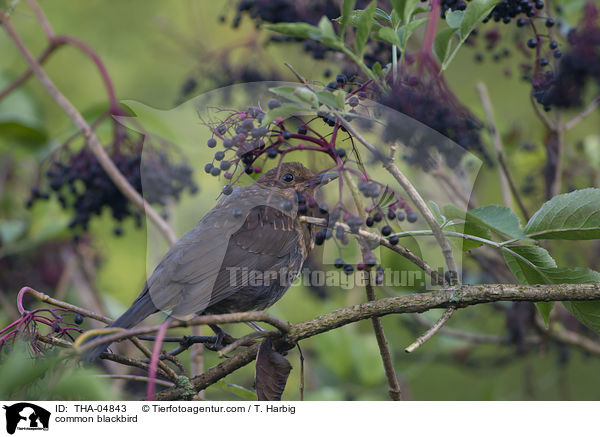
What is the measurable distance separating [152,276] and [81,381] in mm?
775

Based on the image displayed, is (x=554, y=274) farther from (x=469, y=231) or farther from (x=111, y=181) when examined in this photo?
(x=111, y=181)

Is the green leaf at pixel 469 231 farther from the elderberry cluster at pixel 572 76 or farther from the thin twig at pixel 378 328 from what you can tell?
the elderberry cluster at pixel 572 76

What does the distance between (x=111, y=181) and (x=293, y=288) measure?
132 cm

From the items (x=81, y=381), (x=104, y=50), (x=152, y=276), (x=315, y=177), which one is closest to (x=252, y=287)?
(x=152, y=276)

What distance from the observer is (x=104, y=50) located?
4.19m

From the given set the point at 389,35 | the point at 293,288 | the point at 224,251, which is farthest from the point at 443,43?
the point at 293,288

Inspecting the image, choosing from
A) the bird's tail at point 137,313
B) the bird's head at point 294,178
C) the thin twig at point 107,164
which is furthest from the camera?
the thin twig at point 107,164

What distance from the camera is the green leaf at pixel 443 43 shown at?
1.47m

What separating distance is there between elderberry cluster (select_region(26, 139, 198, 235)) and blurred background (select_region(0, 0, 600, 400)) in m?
0.04

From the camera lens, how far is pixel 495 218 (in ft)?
4.58

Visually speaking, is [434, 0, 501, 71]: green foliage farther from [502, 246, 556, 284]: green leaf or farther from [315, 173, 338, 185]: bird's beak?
[502, 246, 556, 284]: green leaf

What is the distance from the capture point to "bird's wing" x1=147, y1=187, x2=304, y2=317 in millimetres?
1893
